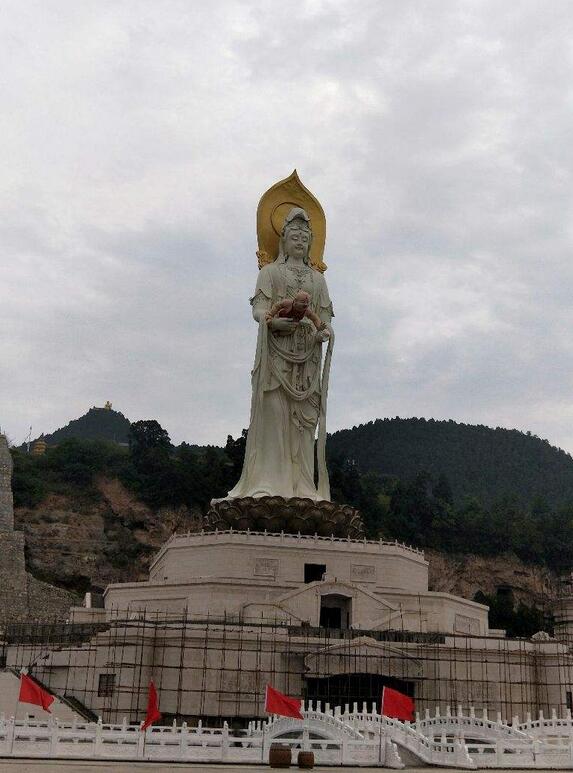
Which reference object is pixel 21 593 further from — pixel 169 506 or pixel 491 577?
pixel 491 577

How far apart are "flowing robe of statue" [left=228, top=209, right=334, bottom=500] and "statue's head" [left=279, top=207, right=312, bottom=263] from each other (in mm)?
36

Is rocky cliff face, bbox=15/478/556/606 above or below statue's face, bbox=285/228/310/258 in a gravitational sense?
below

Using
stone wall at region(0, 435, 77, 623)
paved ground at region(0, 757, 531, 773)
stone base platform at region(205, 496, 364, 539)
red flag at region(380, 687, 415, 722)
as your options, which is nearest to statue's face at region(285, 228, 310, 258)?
stone base platform at region(205, 496, 364, 539)

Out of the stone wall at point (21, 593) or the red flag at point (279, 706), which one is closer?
the red flag at point (279, 706)

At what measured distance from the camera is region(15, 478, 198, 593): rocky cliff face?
3800 cm

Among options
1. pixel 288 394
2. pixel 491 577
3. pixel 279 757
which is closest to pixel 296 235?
pixel 288 394

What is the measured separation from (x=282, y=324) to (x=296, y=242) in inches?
115

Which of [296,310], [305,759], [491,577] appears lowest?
[305,759]

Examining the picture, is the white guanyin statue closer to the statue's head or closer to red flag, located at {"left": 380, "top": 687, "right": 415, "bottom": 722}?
the statue's head

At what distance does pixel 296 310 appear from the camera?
90.9 ft

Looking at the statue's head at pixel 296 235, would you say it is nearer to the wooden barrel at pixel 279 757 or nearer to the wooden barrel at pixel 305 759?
the wooden barrel at pixel 279 757

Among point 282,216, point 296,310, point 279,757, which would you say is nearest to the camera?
point 279,757

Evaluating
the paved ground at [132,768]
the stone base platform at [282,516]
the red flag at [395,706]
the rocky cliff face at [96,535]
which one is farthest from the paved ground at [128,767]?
the rocky cliff face at [96,535]

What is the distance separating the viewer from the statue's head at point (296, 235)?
29.3 meters
